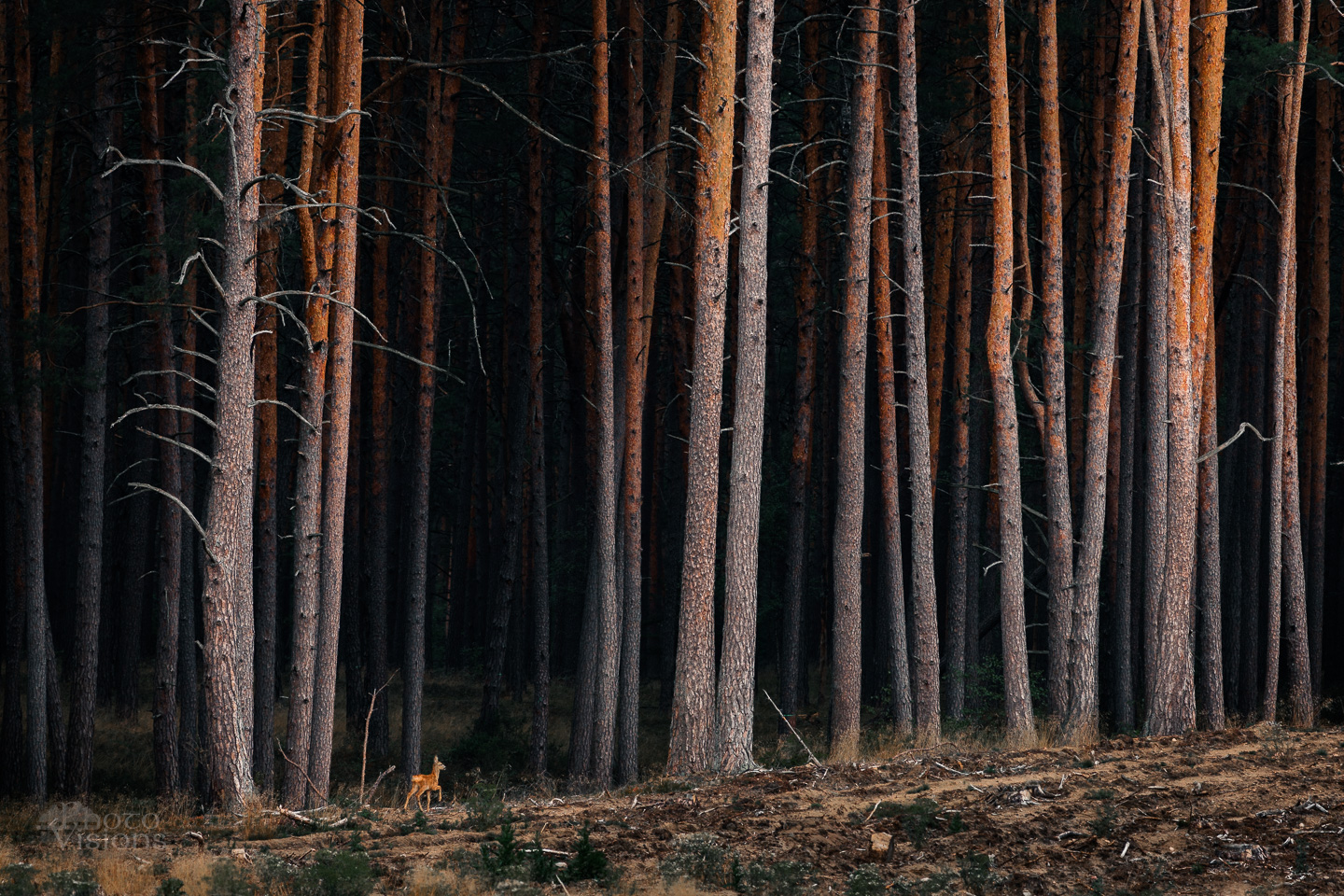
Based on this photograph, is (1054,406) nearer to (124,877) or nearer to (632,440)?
(632,440)

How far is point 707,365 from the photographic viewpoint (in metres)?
11.7

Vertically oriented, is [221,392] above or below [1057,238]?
below

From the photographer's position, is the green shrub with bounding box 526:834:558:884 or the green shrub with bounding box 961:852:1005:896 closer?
the green shrub with bounding box 961:852:1005:896

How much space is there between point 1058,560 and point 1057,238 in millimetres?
4317

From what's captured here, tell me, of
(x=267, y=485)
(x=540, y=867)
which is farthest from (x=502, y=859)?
(x=267, y=485)

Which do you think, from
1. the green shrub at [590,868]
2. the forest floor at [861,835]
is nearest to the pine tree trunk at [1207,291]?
the forest floor at [861,835]

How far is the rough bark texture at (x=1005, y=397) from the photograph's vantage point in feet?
46.1

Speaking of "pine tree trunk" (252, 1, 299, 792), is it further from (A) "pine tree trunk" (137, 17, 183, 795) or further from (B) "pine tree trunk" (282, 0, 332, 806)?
(B) "pine tree trunk" (282, 0, 332, 806)

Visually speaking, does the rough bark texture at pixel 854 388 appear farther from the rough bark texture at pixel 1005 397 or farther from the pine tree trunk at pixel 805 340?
the pine tree trunk at pixel 805 340

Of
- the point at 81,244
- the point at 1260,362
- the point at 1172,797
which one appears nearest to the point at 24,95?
the point at 81,244

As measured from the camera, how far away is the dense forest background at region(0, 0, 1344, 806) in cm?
1180

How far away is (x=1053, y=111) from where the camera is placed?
14.8m

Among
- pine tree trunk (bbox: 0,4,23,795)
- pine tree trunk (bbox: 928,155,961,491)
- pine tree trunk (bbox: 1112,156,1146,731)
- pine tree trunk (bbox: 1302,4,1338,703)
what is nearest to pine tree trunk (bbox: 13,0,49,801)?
pine tree trunk (bbox: 0,4,23,795)

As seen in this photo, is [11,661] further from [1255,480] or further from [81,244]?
[1255,480]
